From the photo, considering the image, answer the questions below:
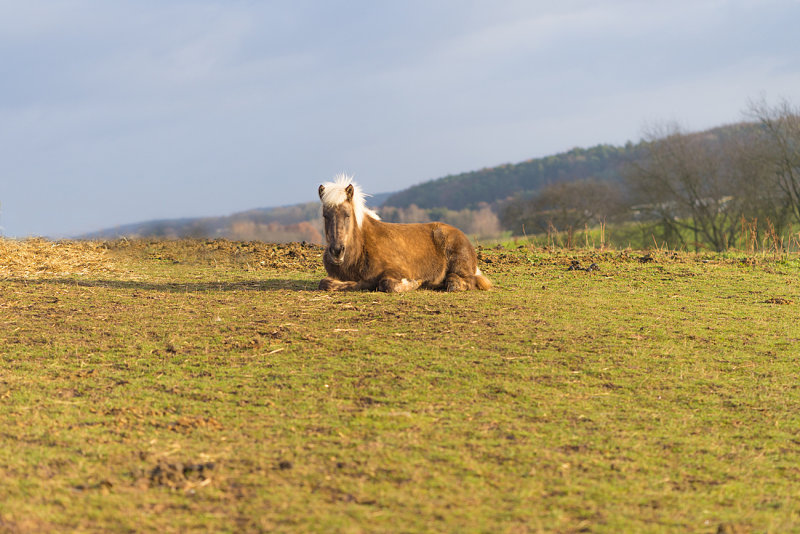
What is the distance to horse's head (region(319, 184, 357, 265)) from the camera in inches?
372

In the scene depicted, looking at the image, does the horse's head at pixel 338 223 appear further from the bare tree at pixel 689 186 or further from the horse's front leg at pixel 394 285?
the bare tree at pixel 689 186

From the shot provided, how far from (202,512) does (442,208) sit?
88536 mm

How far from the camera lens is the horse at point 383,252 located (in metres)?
9.59

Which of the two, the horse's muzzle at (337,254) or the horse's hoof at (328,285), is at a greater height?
the horse's muzzle at (337,254)

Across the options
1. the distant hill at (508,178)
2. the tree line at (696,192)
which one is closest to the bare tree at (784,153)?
the tree line at (696,192)

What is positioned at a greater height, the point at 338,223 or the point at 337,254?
the point at 338,223

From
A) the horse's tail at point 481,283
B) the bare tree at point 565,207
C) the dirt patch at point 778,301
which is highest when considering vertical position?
the bare tree at point 565,207

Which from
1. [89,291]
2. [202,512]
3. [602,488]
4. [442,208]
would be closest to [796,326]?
[602,488]

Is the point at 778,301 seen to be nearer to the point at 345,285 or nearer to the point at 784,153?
the point at 345,285

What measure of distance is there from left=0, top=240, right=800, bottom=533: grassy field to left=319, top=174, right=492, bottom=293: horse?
47 cm

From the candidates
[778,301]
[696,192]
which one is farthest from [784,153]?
[778,301]

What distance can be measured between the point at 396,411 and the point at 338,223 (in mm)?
4638

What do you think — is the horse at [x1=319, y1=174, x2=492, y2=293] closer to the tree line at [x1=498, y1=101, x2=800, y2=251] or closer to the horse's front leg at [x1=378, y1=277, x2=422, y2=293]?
the horse's front leg at [x1=378, y1=277, x2=422, y2=293]

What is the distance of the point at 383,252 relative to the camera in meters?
10.0
